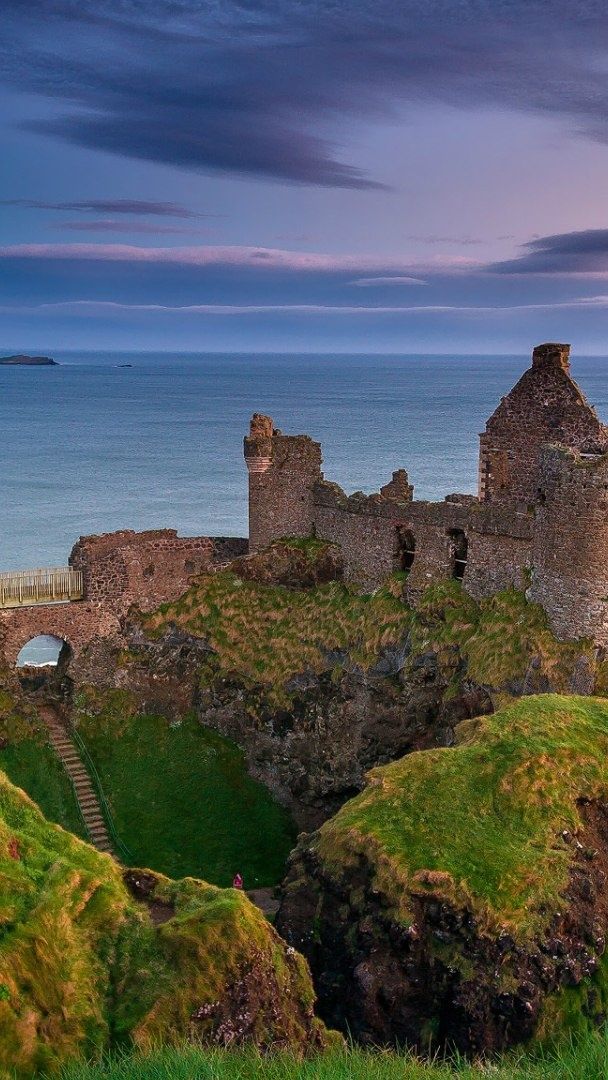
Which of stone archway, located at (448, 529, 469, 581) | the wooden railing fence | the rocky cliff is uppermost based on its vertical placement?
stone archway, located at (448, 529, 469, 581)

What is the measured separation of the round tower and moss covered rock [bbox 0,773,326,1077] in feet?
48.4

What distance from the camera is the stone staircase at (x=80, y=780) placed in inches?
1272

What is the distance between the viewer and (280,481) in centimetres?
3962

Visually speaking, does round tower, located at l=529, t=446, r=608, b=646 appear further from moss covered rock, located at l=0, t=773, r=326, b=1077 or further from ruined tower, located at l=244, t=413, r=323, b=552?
moss covered rock, located at l=0, t=773, r=326, b=1077

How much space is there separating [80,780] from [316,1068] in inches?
941

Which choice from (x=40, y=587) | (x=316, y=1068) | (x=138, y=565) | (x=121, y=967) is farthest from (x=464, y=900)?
(x=40, y=587)

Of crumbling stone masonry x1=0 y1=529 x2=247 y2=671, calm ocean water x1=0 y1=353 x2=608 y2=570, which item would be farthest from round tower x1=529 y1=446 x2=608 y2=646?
calm ocean water x1=0 y1=353 x2=608 y2=570

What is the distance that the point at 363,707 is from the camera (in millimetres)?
34188

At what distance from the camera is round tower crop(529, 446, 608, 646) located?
93.5 feet

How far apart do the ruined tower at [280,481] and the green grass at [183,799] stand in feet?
24.4

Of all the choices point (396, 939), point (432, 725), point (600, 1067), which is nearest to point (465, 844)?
point (396, 939)

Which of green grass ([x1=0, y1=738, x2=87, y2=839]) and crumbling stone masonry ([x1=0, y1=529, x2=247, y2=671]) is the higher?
crumbling stone masonry ([x1=0, y1=529, x2=247, y2=671])

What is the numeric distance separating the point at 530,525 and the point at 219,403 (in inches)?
6611

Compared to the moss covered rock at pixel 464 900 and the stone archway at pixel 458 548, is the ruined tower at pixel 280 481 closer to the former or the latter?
the stone archway at pixel 458 548
